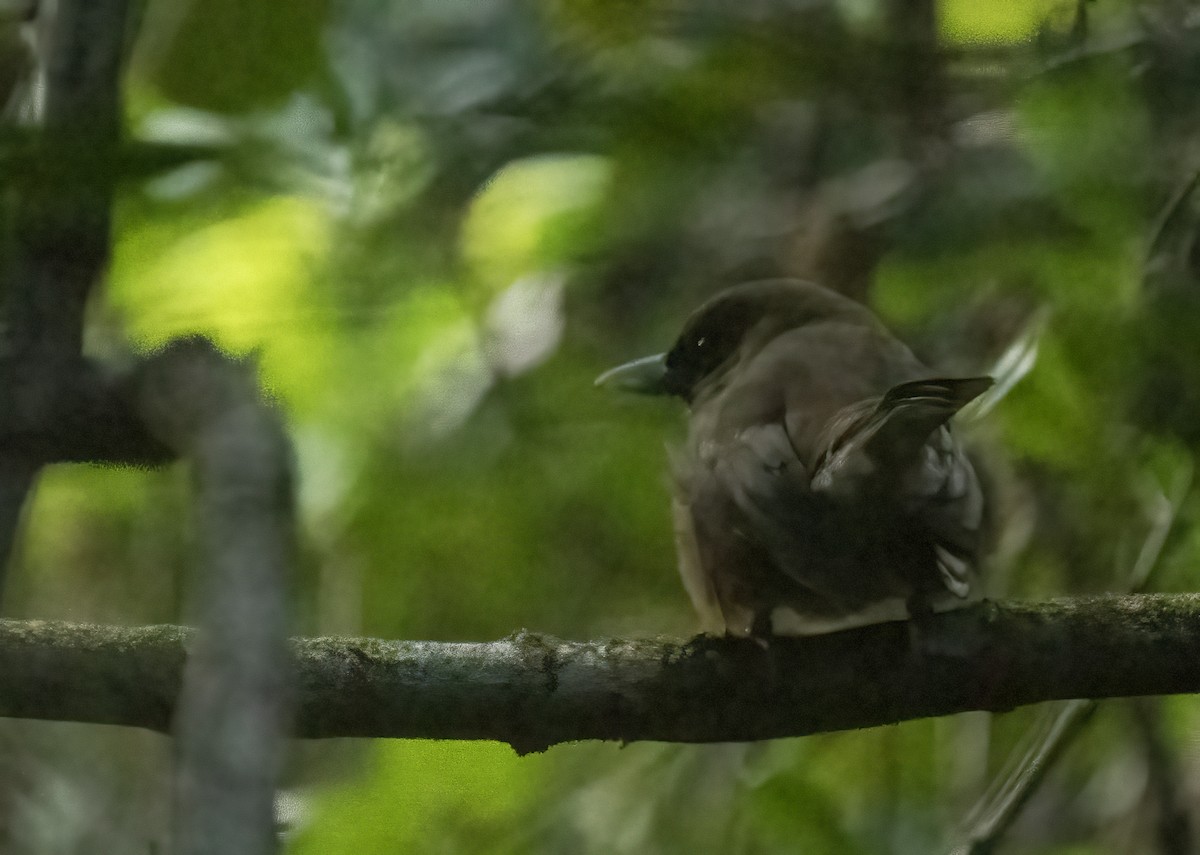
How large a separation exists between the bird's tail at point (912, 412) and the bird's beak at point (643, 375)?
0.17 metres

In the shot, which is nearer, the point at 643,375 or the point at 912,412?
the point at 912,412

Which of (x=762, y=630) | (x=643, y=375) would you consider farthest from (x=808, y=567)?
(x=643, y=375)

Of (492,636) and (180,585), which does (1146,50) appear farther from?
(180,585)

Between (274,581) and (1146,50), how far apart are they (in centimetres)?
62

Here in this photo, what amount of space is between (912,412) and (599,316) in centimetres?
21

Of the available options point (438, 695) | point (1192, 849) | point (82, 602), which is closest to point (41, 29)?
point (82, 602)

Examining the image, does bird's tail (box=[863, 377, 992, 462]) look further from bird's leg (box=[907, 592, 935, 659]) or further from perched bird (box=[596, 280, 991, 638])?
bird's leg (box=[907, 592, 935, 659])

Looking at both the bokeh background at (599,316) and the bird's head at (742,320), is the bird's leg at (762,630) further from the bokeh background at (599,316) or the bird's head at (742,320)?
the bird's head at (742,320)

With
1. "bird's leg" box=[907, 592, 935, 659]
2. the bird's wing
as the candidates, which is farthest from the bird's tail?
"bird's leg" box=[907, 592, 935, 659]

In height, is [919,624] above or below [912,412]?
below

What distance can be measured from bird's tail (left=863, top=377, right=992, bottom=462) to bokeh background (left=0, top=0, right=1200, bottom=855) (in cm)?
14

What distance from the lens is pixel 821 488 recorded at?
0.72 m

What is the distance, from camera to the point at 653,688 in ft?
2.12

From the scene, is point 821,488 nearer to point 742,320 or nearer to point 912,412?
point 912,412
